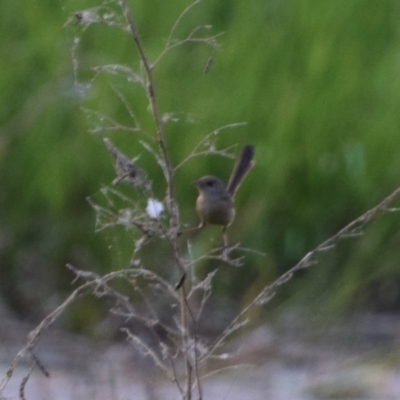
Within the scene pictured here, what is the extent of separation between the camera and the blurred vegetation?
384 centimetres

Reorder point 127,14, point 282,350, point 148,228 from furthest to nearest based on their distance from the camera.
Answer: point 282,350
point 148,228
point 127,14

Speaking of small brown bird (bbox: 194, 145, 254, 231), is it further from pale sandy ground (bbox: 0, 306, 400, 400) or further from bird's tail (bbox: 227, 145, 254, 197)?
pale sandy ground (bbox: 0, 306, 400, 400)

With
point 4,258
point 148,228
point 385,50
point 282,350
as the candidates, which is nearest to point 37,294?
point 4,258

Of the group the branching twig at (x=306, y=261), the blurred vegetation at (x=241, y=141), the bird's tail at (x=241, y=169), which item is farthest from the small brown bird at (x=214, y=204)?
the blurred vegetation at (x=241, y=141)

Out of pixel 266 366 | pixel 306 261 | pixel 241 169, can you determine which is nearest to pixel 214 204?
pixel 241 169

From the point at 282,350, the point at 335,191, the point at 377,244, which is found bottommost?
the point at 282,350

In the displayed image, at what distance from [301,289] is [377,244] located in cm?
30

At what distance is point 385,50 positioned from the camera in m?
4.21

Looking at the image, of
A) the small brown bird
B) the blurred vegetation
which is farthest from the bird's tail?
the blurred vegetation

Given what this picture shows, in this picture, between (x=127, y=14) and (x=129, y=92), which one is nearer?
(x=127, y=14)

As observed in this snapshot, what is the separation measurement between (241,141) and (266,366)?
765 mm

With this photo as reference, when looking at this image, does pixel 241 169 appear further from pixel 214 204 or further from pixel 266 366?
pixel 266 366

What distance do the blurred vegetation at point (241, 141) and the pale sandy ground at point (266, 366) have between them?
13 centimetres

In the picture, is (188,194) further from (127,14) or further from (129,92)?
(127,14)
